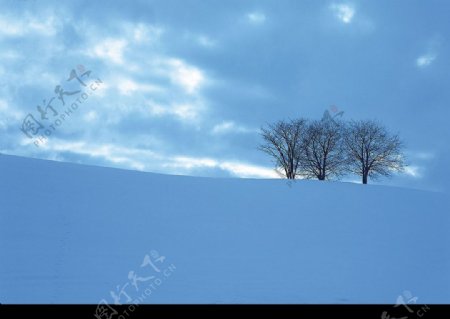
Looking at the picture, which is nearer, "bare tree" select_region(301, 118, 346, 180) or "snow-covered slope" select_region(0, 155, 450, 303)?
"snow-covered slope" select_region(0, 155, 450, 303)

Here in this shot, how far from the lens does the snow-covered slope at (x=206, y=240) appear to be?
12.3m

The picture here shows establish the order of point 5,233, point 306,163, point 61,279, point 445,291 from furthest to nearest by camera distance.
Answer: point 306,163 → point 445,291 → point 5,233 → point 61,279

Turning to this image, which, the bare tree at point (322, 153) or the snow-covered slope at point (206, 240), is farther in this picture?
A: the bare tree at point (322, 153)

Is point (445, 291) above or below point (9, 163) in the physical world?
below

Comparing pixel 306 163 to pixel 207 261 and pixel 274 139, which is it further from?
pixel 207 261

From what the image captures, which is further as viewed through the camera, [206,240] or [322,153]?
[322,153]

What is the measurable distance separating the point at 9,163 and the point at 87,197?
2775mm

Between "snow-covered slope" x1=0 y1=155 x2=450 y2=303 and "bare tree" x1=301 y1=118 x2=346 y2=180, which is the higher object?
"bare tree" x1=301 y1=118 x2=346 y2=180

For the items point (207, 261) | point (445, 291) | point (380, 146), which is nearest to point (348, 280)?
point (445, 291)

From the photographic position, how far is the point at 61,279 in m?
12.3

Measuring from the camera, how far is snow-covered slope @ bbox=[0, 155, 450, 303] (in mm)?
12258

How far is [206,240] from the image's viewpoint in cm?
1558

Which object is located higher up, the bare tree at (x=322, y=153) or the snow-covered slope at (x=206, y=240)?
the bare tree at (x=322, y=153)

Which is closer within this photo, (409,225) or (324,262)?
(324,262)
